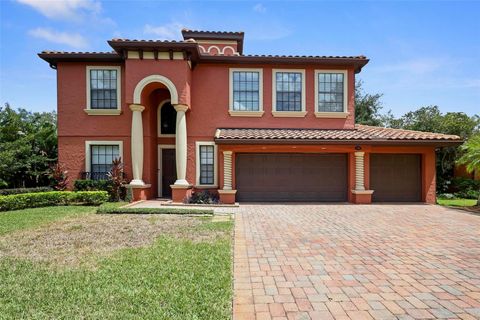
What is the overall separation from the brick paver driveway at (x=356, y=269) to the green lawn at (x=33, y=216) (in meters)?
5.88

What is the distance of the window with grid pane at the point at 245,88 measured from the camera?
540 inches

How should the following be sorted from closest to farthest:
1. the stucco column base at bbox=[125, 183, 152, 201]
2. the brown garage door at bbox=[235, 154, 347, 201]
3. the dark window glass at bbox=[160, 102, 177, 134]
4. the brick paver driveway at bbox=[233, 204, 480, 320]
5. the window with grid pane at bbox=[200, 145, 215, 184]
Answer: the brick paver driveway at bbox=[233, 204, 480, 320] → the stucco column base at bbox=[125, 183, 152, 201] → the brown garage door at bbox=[235, 154, 347, 201] → the window with grid pane at bbox=[200, 145, 215, 184] → the dark window glass at bbox=[160, 102, 177, 134]

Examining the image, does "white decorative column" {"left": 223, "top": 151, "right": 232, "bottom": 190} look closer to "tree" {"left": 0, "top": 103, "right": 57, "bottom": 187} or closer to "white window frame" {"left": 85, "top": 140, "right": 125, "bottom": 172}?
"white window frame" {"left": 85, "top": 140, "right": 125, "bottom": 172}

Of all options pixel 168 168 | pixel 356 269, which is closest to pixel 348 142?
pixel 356 269

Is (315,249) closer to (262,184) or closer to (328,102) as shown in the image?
(262,184)

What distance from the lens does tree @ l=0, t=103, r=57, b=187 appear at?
14.7 metres

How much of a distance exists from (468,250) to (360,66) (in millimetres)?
10474

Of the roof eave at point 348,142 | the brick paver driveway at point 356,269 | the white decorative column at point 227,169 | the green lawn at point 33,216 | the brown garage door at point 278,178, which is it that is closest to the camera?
the brick paver driveway at point 356,269

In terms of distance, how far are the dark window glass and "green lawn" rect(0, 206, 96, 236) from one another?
17.2ft

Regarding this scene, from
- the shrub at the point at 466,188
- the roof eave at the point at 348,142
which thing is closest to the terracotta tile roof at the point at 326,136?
the roof eave at the point at 348,142

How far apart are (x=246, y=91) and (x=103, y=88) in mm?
6902

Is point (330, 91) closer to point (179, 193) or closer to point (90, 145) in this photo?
point (179, 193)

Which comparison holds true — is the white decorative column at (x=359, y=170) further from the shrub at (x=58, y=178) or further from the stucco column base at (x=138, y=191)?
the shrub at (x=58, y=178)

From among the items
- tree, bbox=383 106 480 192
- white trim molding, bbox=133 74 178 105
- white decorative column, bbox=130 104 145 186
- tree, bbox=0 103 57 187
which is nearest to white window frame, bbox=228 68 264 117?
white trim molding, bbox=133 74 178 105
